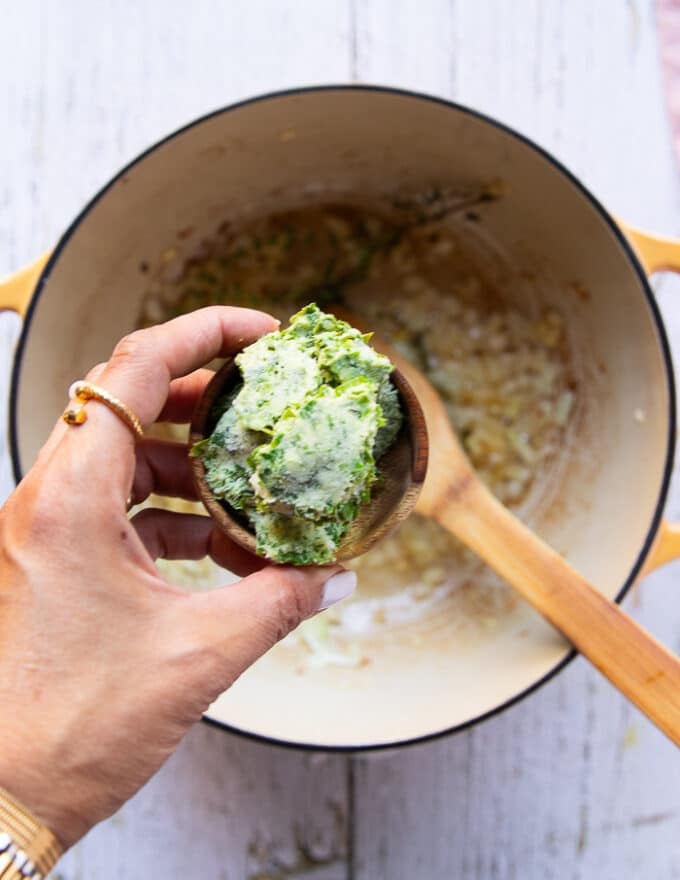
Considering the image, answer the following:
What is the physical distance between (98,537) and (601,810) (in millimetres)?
897

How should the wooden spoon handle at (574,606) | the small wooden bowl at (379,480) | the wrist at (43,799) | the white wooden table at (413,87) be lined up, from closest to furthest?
the wrist at (43,799)
the small wooden bowl at (379,480)
the wooden spoon handle at (574,606)
the white wooden table at (413,87)

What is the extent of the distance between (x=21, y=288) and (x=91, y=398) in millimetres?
343

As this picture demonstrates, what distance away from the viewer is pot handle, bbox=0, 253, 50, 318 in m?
1.00

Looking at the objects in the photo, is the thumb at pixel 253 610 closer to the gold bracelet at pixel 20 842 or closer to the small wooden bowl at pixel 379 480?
the small wooden bowl at pixel 379 480

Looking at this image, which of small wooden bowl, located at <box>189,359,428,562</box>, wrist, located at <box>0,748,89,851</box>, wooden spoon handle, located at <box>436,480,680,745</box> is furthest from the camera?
wooden spoon handle, located at <box>436,480,680,745</box>

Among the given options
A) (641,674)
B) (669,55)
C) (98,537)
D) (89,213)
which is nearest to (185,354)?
(98,537)

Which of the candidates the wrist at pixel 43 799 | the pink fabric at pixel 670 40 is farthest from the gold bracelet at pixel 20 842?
the pink fabric at pixel 670 40

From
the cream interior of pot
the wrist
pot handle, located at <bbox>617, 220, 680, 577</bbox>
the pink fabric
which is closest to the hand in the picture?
the wrist

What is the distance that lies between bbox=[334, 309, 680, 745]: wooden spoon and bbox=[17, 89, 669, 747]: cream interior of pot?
6cm

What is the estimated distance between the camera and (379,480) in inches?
33.7

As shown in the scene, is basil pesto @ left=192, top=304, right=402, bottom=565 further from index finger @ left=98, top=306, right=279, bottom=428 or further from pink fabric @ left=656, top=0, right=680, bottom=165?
pink fabric @ left=656, top=0, right=680, bottom=165

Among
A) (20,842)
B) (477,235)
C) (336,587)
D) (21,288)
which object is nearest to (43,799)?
(20,842)

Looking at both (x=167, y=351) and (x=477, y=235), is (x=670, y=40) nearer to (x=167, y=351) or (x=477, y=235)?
(x=477, y=235)

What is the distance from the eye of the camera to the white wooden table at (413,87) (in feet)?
3.92
